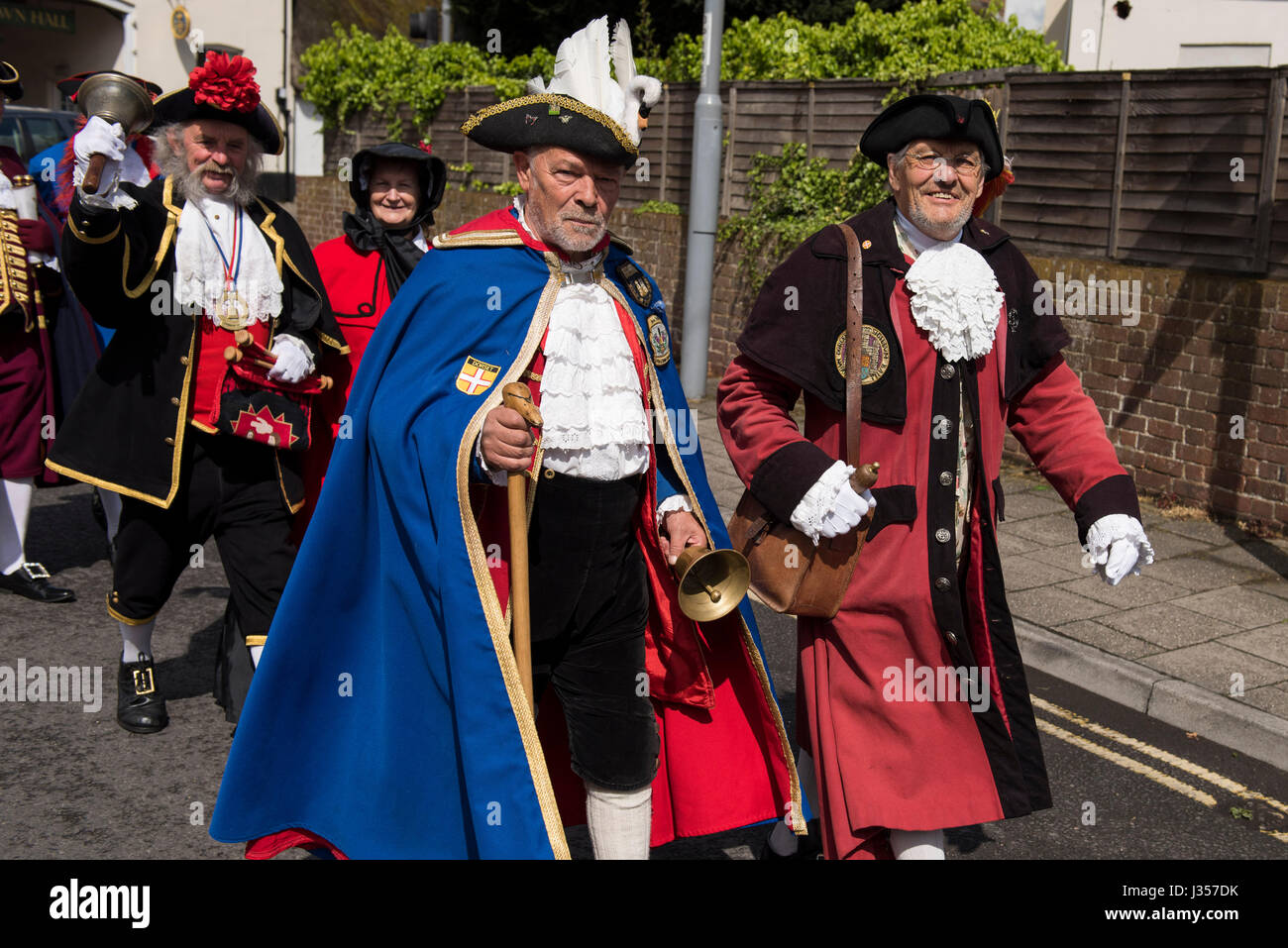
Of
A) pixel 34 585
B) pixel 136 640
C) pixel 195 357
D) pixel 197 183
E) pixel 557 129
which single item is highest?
pixel 557 129

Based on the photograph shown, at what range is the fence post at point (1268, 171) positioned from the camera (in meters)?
7.52

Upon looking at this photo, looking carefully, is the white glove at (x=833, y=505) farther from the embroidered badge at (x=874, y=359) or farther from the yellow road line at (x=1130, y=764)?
the yellow road line at (x=1130, y=764)

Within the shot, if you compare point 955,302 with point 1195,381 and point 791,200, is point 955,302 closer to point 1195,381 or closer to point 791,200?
point 1195,381

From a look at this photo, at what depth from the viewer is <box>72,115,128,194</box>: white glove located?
3947 mm

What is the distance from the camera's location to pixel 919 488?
3.31 meters

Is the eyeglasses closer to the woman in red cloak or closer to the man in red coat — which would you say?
the man in red coat

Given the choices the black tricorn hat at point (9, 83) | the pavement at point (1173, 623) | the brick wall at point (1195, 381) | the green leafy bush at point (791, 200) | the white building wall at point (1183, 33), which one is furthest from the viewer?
the white building wall at point (1183, 33)

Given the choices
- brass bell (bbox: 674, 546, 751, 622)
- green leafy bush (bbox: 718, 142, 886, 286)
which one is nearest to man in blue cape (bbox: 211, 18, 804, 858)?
brass bell (bbox: 674, 546, 751, 622)

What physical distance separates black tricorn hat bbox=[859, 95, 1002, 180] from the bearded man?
2.16 meters

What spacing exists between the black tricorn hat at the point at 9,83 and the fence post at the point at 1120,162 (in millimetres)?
6313

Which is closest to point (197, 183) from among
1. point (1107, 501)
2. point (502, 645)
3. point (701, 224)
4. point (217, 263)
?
point (217, 263)

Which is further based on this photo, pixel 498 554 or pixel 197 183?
pixel 197 183

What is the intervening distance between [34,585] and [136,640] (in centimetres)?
180

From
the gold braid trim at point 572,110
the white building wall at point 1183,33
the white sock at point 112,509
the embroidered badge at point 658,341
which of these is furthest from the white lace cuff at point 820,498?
the white building wall at point 1183,33
